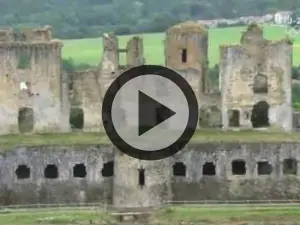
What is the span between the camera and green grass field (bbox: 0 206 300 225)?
167 feet

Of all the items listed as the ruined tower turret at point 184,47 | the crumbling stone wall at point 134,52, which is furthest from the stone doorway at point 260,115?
the crumbling stone wall at point 134,52

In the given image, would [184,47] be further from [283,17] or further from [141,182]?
[283,17]

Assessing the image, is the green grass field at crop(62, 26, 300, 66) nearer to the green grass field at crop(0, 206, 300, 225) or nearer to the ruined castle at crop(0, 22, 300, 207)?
the ruined castle at crop(0, 22, 300, 207)

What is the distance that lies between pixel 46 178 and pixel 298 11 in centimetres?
6802

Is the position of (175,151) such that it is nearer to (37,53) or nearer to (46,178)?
A: (46,178)

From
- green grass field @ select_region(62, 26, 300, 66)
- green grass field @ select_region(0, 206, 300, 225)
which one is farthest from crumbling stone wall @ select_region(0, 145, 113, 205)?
green grass field @ select_region(62, 26, 300, 66)

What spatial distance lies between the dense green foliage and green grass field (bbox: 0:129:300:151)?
159 feet

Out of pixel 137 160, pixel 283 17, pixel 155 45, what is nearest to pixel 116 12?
pixel 283 17

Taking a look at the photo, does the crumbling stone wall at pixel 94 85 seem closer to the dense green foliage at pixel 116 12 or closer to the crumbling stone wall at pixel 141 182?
the crumbling stone wall at pixel 141 182

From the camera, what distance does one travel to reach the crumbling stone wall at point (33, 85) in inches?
2440

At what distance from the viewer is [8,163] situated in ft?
186

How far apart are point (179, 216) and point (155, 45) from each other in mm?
41263

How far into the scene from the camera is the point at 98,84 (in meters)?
62.4
